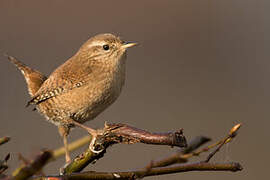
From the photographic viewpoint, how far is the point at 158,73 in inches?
340

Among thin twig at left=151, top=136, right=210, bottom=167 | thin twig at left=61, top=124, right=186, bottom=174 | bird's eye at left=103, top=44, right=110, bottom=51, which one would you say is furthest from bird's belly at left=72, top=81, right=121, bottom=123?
thin twig at left=151, top=136, right=210, bottom=167

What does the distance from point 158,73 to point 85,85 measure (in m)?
5.47

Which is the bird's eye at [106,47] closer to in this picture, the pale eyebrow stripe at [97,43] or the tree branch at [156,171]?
the pale eyebrow stripe at [97,43]

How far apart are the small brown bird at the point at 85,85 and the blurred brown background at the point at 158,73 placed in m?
1.65

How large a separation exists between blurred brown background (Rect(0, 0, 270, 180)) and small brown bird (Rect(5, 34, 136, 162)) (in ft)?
5.40

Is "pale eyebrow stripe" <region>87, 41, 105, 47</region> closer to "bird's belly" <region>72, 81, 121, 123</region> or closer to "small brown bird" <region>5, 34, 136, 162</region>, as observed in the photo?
"small brown bird" <region>5, 34, 136, 162</region>

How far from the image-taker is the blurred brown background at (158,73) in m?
6.20

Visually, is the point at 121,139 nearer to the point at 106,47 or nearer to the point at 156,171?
the point at 156,171

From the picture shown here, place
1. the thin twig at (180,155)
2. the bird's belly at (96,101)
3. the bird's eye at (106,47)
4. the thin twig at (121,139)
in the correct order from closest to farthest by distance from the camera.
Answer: the thin twig at (180,155) → the thin twig at (121,139) → the bird's belly at (96,101) → the bird's eye at (106,47)

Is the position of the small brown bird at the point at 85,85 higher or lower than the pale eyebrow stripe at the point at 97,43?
lower

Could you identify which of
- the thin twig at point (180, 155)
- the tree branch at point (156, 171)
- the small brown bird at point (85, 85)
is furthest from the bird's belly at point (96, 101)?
the thin twig at point (180, 155)

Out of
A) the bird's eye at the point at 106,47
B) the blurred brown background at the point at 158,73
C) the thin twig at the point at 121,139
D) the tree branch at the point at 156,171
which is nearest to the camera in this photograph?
the tree branch at the point at 156,171

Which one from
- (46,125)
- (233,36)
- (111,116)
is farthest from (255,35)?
(46,125)

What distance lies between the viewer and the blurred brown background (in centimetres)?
620
